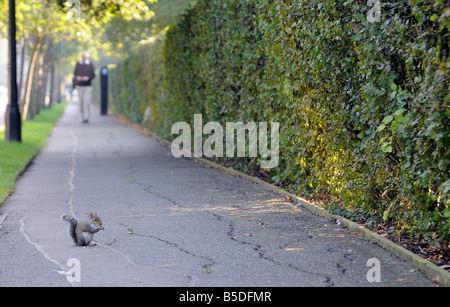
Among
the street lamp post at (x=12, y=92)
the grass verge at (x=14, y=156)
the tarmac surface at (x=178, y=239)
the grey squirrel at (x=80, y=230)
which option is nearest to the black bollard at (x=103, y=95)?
the grass verge at (x=14, y=156)

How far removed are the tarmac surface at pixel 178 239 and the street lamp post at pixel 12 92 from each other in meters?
5.11

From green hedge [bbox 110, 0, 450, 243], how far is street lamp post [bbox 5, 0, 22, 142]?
5536 millimetres

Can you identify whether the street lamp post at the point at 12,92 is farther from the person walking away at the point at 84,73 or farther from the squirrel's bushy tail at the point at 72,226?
the squirrel's bushy tail at the point at 72,226

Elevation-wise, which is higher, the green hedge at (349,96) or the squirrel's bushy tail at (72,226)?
the green hedge at (349,96)

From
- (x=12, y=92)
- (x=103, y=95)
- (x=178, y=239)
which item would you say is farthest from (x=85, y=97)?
(x=178, y=239)

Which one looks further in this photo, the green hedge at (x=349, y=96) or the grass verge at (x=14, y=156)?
the grass verge at (x=14, y=156)

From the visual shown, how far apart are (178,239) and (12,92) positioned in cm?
1143

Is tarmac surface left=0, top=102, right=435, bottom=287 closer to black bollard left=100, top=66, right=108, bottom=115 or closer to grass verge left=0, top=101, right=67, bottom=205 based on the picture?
grass verge left=0, top=101, right=67, bottom=205

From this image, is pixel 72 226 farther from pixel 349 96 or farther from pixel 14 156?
pixel 14 156

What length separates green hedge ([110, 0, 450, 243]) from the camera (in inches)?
233

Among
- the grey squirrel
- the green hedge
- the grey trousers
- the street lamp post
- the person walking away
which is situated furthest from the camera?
the grey trousers

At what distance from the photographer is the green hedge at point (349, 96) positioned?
5.91 m

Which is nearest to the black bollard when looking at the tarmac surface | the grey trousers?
the grey trousers

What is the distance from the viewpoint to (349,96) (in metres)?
7.98
